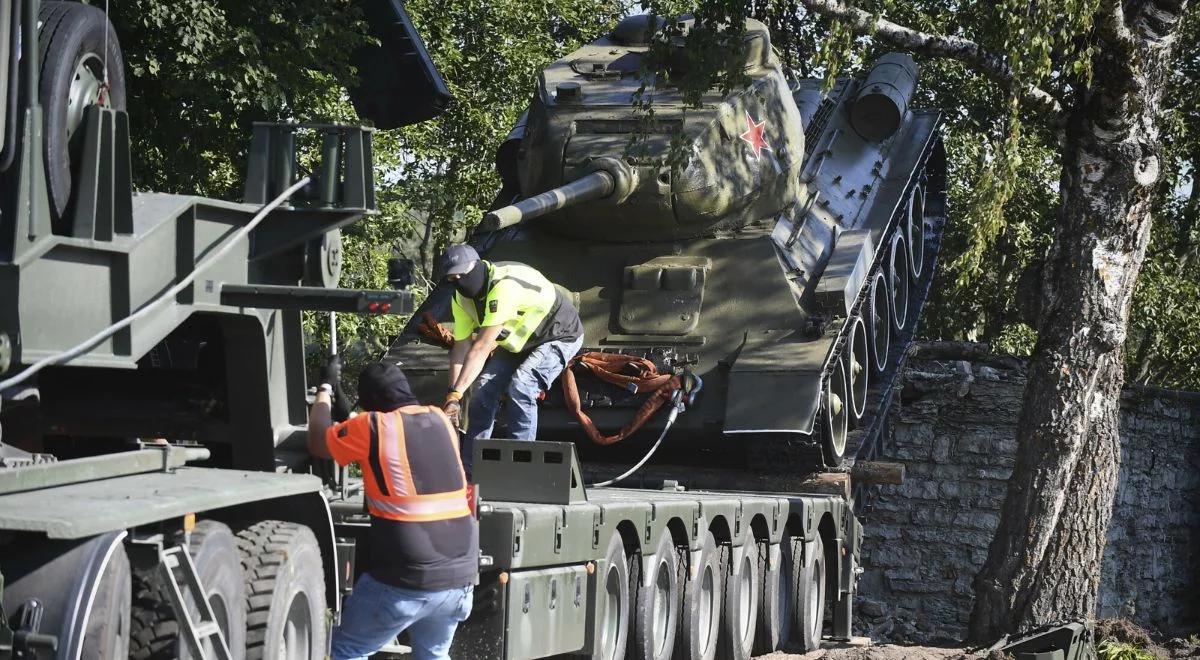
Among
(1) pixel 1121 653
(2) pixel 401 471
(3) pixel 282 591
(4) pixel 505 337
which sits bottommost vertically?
(1) pixel 1121 653

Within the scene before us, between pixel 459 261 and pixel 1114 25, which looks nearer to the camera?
pixel 459 261

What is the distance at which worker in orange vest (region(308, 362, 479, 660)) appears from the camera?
598 centimetres

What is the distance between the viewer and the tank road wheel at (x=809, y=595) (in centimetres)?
1133

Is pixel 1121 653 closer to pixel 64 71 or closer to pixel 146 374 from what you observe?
pixel 146 374

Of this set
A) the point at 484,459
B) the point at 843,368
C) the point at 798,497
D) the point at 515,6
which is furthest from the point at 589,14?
the point at 484,459

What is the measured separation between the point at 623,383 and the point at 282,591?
652cm

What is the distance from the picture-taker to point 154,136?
583 inches

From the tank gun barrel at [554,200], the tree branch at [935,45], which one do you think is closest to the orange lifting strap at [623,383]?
the tank gun barrel at [554,200]

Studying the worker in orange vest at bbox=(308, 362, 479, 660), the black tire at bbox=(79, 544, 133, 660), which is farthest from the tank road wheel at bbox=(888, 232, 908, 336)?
the black tire at bbox=(79, 544, 133, 660)

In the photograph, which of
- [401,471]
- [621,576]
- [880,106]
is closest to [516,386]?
[621,576]

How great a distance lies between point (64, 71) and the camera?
5211mm

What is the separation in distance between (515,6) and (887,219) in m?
8.86

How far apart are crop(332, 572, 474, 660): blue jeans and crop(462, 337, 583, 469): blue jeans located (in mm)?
2992

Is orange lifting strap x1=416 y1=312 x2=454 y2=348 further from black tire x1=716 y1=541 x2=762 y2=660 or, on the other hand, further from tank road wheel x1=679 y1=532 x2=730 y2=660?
tank road wheel x1=679 y1=532 x2=730 y2=660
